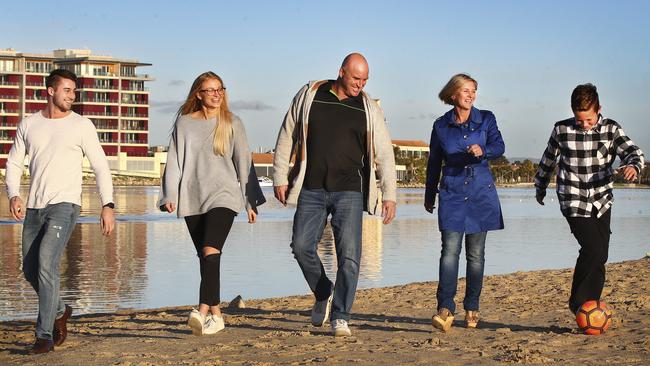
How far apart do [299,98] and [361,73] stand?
0.49 meters

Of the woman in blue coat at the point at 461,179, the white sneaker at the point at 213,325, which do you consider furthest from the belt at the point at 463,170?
the white sneaker at the point at 213,325

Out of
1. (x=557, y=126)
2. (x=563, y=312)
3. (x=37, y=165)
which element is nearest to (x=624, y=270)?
(x=563, y=312)

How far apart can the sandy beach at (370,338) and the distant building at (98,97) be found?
467ft

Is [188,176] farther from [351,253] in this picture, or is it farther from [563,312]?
[563,312]

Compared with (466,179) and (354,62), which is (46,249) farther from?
(466,179)

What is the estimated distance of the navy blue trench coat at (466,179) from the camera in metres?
8.45

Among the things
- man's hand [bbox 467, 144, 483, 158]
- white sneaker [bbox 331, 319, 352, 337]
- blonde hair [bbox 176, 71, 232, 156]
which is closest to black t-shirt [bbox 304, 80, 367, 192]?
blonde hair [bbox 176, 71, 232, 156]

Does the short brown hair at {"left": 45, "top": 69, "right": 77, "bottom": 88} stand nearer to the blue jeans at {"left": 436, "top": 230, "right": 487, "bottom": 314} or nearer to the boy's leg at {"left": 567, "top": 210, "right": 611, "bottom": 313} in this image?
the blue jeans at {"left": 436, "top": 230, "right": 487, "bottom": 314}

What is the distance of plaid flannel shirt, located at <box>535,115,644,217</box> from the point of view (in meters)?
8.12

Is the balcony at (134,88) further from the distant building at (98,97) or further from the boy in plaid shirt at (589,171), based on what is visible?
the boy in plaid shirt at (589,171)

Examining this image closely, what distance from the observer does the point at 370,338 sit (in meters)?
8.14

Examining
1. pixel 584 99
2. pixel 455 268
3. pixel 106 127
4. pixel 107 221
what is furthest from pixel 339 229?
pixel 106 127

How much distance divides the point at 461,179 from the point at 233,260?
44.1 ft

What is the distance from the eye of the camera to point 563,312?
9539mm
